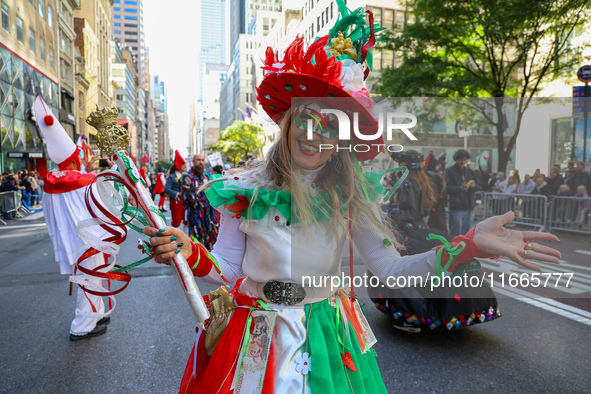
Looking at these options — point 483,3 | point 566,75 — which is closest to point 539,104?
point 566,75

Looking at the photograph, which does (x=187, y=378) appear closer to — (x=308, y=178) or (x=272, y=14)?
(x=308, y=178)

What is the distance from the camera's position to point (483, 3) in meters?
11.3

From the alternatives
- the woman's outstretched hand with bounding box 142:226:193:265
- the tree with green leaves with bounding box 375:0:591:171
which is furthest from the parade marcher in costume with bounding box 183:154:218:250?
the tree with green leaves with bounding box 375:0:591:171

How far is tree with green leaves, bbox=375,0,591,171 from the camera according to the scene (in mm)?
10836

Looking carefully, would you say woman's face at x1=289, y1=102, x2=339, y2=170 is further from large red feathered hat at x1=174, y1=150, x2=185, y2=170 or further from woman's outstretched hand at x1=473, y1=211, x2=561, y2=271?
large red feathered hat at x1=174, y1=150, x2=185, y2=170

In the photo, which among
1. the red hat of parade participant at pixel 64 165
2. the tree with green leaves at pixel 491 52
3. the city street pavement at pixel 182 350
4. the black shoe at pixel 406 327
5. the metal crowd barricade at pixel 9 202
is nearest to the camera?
the city street pavement at pixel 182 350

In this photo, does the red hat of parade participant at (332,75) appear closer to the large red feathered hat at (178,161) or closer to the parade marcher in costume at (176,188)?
the large red feathered hat at (178,161)

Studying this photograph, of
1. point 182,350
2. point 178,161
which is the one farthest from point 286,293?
point 178,161

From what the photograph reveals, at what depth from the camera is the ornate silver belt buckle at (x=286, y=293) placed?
1.72m

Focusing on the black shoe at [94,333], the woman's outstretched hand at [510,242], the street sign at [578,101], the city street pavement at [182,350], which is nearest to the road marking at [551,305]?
the city street pavement at [182,350]

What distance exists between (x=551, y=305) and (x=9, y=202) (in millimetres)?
15571

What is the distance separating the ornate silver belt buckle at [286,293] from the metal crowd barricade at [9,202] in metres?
14.4

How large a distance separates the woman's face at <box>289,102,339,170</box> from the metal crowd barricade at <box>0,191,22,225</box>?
565 inches

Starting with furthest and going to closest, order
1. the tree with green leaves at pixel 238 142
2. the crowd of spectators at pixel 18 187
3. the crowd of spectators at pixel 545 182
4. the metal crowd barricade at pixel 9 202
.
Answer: the tree with green leaves at pixel 238 142
the crowd of spectators at pixel 18 187
the metal crowd barricade at pixel 9 202
the crowd of spectators at pixel 545 182
